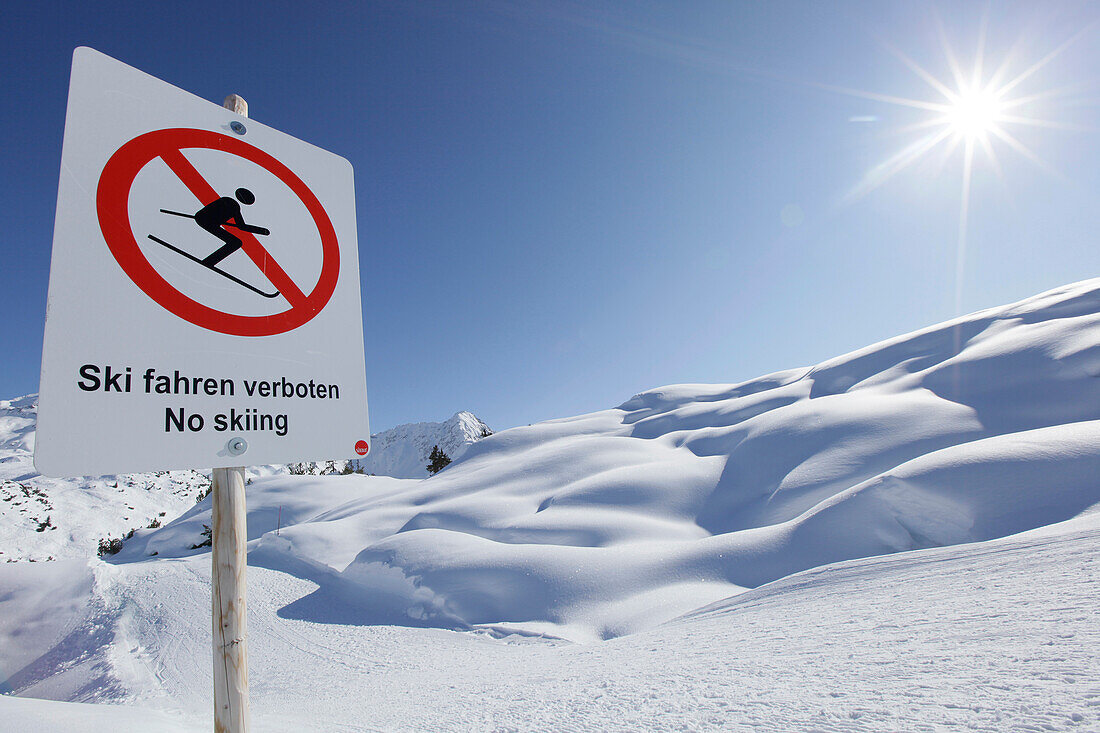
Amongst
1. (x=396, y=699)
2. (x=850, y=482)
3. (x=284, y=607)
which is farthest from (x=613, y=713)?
(x=850, y=482)

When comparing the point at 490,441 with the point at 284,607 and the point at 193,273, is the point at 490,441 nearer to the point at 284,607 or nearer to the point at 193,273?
the point at 284,607

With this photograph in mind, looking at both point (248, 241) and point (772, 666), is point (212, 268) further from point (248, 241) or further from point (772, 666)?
point (772, 666)

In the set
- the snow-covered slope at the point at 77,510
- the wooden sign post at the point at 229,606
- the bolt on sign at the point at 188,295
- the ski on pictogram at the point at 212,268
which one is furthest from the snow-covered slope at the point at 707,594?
the snow-covered slope at the point at 77,510

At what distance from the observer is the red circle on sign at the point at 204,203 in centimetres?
160

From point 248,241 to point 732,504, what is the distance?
34.8 ft

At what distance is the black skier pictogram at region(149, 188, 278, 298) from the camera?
1.75 m

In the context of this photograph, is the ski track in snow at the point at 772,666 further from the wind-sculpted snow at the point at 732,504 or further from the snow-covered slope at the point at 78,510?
the snow-covered slope at the point at 78,510

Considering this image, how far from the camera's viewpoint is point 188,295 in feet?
5.56

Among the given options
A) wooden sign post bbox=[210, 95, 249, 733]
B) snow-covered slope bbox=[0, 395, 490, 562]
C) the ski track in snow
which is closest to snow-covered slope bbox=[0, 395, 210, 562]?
snow-covered slope bbox=[0, 395, 490, 562]

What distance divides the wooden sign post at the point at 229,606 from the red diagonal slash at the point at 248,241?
764 mm

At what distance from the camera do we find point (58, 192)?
4.83 ft

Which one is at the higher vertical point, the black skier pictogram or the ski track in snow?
the black skier pictogram

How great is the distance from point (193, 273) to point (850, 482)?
10181 mm

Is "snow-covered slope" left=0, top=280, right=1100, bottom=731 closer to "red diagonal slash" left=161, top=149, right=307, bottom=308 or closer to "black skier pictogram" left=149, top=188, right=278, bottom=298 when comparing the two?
"red diagonal slash" left=161, top=149, right=307, bottom=308
